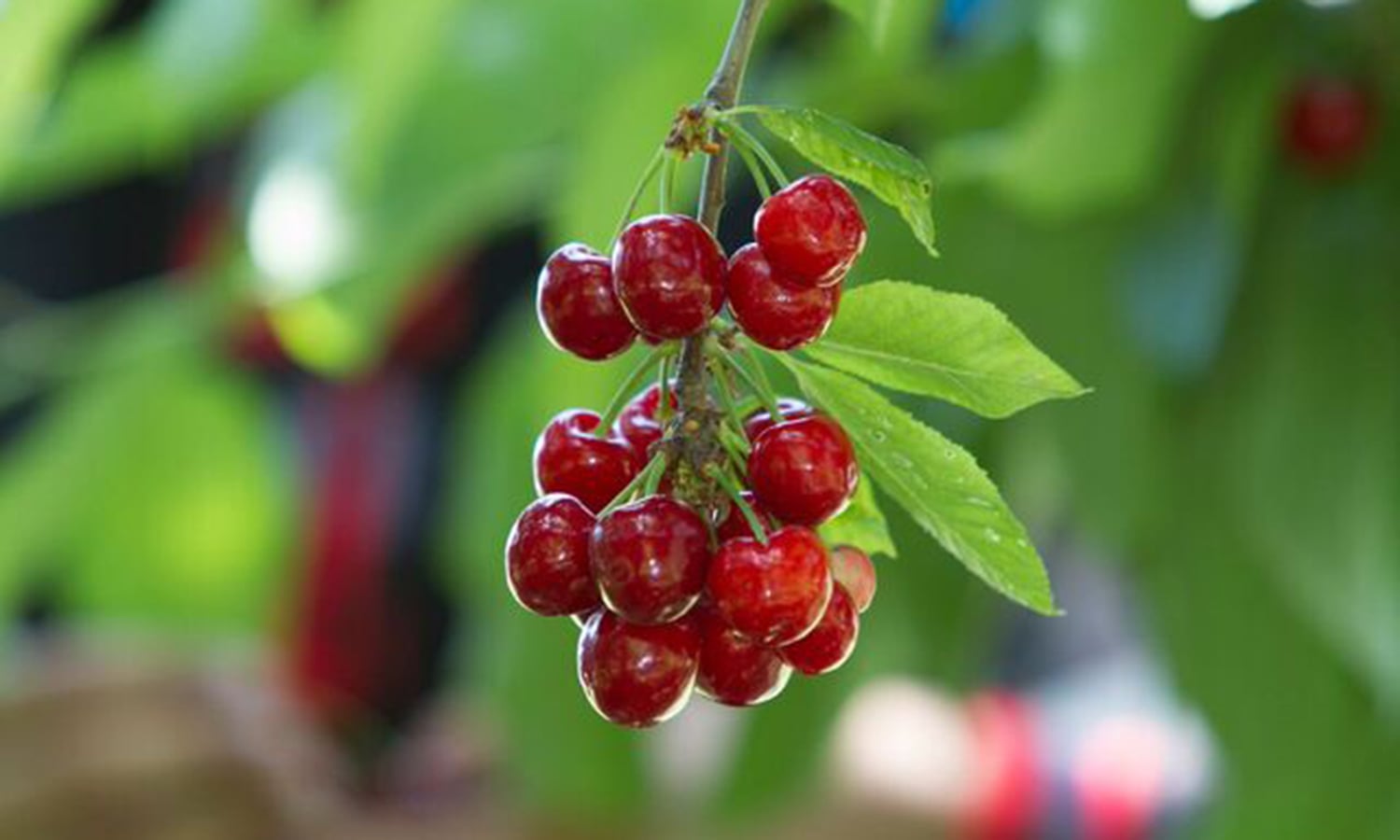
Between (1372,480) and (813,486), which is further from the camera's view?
(1372,480)

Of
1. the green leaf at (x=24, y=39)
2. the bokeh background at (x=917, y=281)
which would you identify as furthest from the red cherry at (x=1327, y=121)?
the green leaf at (x=24, y=39)

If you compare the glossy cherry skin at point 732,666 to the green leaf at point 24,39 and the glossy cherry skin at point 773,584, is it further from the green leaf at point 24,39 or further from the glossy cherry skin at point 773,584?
the green leaf at point 24,39

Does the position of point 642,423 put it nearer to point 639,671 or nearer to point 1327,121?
point 639,671

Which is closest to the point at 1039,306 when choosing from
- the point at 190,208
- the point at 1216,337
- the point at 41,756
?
the point at 1216,337

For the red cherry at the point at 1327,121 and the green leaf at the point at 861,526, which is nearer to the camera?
the green leaf at the point at 861,526

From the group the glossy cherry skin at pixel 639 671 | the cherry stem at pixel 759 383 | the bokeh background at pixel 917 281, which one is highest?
the cherry stem at pixel 759 383

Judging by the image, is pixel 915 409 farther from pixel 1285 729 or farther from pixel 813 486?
pixel 813 486

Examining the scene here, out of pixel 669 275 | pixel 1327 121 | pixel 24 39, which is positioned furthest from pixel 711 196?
pixel 1327 121

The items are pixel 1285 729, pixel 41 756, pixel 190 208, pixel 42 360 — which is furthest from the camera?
pixel 190 208
